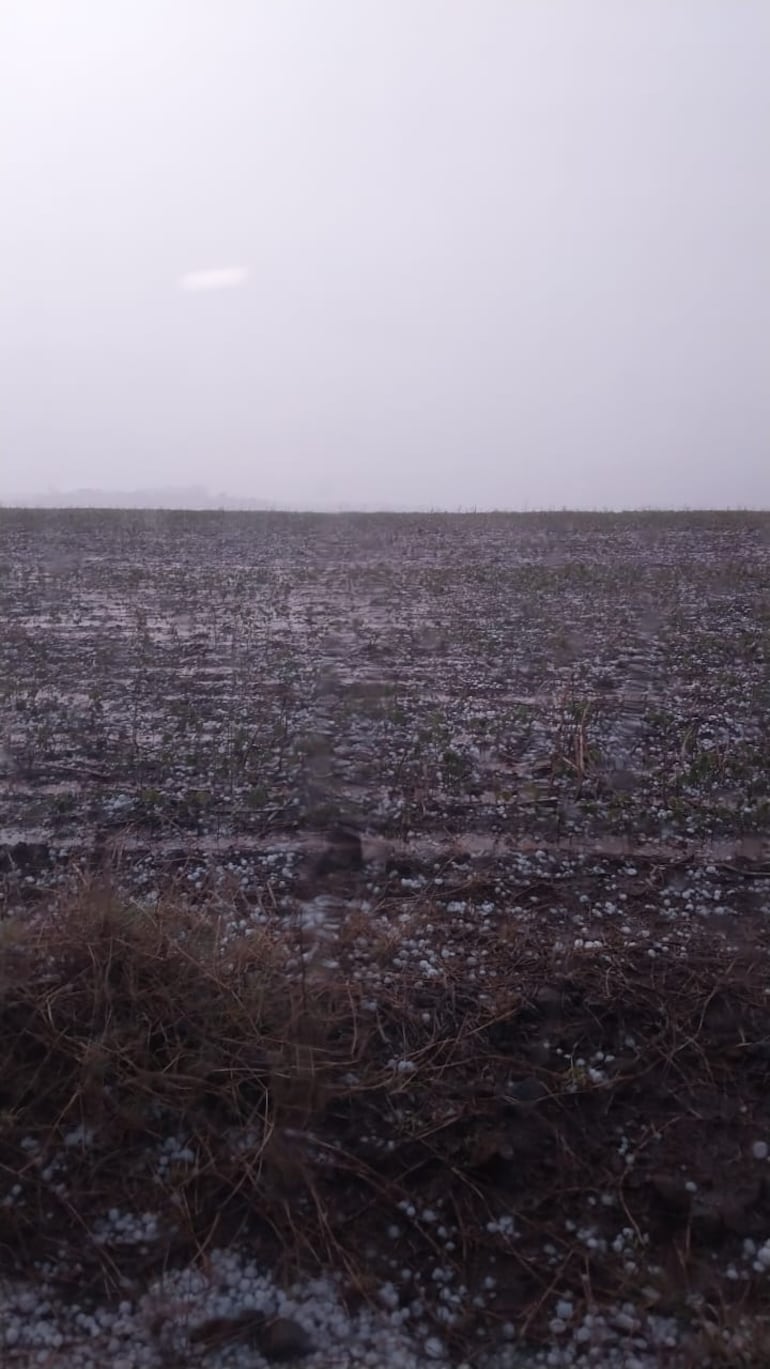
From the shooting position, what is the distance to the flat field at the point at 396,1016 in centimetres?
350

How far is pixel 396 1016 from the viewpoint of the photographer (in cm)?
472

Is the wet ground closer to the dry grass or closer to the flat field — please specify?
the flat field

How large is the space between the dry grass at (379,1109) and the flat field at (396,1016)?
0.6 inches

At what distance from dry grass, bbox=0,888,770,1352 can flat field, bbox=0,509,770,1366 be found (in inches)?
0.6

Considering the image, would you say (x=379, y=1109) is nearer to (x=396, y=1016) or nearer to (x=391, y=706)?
(x=396, y=1016)

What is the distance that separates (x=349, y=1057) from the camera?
4469 millimetres

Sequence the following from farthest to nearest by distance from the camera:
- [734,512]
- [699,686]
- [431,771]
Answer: [734,512], [699,686], [431,771]

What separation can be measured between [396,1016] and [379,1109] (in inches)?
21.5

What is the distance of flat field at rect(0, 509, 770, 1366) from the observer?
350cm

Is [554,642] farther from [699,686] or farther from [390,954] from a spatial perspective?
[390,954]

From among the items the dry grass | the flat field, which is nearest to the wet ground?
the flat field

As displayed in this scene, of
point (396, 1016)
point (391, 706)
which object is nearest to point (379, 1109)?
point (396, 1016)

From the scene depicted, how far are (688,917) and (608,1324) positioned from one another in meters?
2.63

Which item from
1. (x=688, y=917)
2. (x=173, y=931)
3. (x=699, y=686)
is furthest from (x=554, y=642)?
(x=173, y=931)
